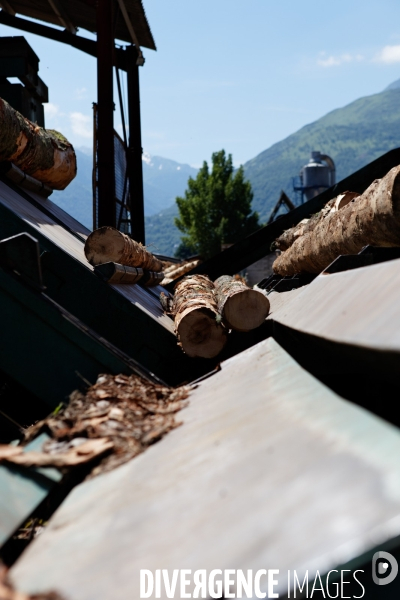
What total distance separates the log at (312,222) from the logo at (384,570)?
5.63 metres

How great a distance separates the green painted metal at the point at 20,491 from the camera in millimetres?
2324

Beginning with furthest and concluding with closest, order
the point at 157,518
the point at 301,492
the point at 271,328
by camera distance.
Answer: the point at 271,328 → the point at 157,518 → the point at 301,492

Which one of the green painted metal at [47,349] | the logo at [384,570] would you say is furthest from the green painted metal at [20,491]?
the green painted metal at [47,349]

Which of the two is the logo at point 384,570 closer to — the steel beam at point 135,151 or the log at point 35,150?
the log at point 35,150

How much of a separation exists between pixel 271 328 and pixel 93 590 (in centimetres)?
370

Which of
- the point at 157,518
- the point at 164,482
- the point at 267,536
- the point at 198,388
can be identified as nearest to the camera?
the point at 267,536

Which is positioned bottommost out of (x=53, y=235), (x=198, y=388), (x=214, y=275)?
(x=214, y=275)

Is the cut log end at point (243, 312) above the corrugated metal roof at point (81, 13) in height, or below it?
below

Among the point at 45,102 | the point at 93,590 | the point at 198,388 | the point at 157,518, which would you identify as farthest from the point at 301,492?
the point at 45,102

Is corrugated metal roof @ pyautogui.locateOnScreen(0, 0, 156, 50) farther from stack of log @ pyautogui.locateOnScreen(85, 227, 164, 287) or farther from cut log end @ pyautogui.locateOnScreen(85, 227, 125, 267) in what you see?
cut log end @ pyautogui.locateOnScreen(85, 227, 125, 267)

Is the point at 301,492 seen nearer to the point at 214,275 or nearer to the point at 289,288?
the point at 289,288

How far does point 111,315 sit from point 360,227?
82.3 inches

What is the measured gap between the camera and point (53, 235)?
5570 mm

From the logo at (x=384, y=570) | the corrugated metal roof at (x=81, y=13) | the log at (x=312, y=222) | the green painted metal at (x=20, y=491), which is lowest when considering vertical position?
the log at (x=312, y=222)
